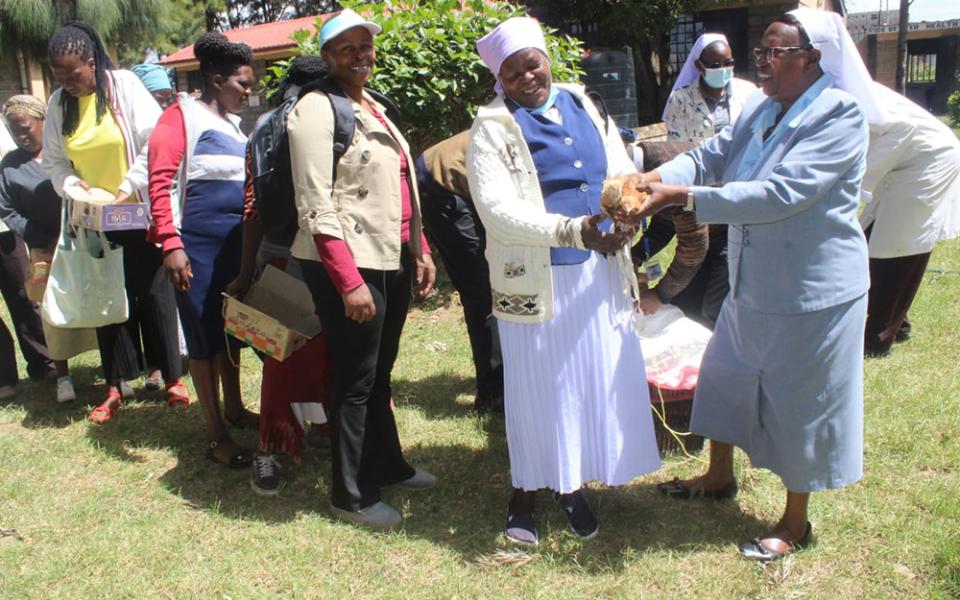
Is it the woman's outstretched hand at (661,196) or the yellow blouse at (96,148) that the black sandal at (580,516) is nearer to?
the woman's outstretched hand at (661,196)

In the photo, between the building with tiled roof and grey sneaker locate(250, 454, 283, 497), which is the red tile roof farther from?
grey sneaker locate(250, 454, 283, 497)

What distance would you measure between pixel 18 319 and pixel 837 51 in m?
5.43

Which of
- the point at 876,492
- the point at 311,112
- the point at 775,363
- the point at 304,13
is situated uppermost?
the point at 304,13

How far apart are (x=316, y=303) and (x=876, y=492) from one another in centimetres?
258

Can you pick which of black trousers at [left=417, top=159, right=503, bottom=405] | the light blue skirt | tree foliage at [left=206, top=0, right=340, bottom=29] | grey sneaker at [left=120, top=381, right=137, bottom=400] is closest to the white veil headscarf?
black trousers at [left=417, top=159, right=503, bottom=405]

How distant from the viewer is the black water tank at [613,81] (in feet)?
39.2

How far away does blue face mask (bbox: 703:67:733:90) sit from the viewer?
5.44 meters

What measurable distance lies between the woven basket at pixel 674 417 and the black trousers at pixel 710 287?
667mm

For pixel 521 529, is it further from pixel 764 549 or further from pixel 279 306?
pixel 279 306

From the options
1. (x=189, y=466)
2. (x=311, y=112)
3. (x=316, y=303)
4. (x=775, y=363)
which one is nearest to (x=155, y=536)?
(x=189, y=466)

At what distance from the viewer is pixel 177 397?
5.04m

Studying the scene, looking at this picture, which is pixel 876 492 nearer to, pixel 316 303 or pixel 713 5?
pixel 316 303

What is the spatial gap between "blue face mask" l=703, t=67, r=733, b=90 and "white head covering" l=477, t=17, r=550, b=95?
282 cm

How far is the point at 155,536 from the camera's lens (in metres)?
3.52
